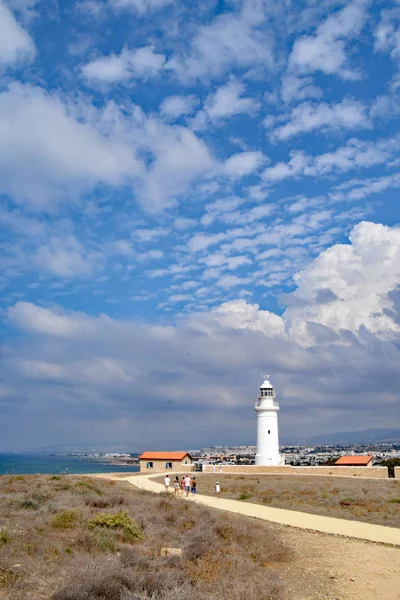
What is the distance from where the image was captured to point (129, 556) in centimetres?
1084

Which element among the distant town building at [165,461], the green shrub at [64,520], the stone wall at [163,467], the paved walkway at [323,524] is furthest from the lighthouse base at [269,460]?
the green shrub at [64,520]

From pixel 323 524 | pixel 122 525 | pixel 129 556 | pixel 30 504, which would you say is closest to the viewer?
pixel 129 556

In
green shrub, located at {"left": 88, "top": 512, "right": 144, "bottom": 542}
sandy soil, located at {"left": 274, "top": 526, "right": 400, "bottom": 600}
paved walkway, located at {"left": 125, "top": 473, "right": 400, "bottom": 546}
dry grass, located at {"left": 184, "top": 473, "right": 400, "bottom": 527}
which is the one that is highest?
green shrub, located at {"left": 88, "top": 512, "right": 144, "bottom": 542}

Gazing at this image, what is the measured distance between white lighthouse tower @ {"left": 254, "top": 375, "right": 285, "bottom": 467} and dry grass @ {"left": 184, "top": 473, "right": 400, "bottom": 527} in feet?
28.8

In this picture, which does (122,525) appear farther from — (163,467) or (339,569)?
(163,467)

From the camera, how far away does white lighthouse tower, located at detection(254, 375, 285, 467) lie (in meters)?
54.1

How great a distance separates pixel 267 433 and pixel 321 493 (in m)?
23.8

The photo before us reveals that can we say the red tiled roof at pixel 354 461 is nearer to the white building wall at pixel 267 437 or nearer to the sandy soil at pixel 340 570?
the white building wall at pixel 267 437

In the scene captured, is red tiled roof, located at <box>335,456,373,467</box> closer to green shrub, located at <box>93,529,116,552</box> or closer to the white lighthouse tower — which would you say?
the white lighthouse tower

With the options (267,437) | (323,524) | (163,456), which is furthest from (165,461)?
(323,524)

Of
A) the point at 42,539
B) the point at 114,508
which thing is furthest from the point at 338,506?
the point at 42,539

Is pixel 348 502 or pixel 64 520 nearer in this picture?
pixel 64 520

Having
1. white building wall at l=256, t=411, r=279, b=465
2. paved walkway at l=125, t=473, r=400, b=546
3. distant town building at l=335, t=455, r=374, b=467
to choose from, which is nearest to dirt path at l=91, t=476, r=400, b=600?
paved walkway at l=125, t=473, r=400, b=546

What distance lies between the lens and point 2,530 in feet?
38.2
